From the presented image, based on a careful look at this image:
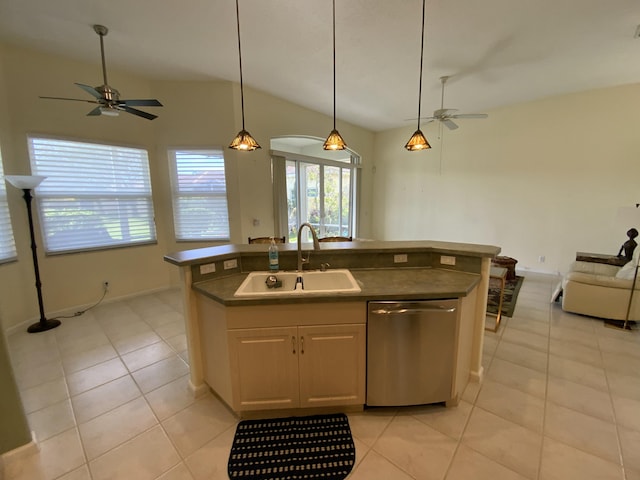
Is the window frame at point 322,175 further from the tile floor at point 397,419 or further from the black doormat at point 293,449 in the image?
the black doormat at point 293,449

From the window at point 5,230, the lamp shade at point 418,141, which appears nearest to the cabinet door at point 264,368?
the lamp shade at point 418,141

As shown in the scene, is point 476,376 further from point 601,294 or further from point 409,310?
point 601,294

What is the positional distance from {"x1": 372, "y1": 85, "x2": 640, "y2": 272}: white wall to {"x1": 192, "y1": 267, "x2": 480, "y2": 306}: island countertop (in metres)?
4.30

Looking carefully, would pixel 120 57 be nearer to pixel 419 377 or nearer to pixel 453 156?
pixel 419 377

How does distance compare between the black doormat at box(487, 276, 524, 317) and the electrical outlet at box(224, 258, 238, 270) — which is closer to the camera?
the electrical outlet at box(224, 258, 238, 270)

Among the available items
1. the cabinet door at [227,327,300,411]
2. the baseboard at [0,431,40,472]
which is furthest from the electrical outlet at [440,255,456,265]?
the baseboard at [0,431,40,472]

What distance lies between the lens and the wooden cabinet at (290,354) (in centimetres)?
167

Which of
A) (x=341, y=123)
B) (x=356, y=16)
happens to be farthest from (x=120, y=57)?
(x=341, y=123)

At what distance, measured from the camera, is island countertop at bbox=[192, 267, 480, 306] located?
1.63 m

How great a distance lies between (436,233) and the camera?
639 centimetres

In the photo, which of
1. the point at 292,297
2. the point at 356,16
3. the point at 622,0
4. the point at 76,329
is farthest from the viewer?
the point at 76,329

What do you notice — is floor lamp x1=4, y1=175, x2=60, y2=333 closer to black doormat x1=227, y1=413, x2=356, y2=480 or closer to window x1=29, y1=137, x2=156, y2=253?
window x1=29, y1=137, x2=156, y2=253

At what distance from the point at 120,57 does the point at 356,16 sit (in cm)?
290

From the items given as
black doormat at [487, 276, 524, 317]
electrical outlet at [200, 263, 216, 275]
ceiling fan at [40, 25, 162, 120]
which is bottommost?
black doormat at [487, 276, 524, 317]
